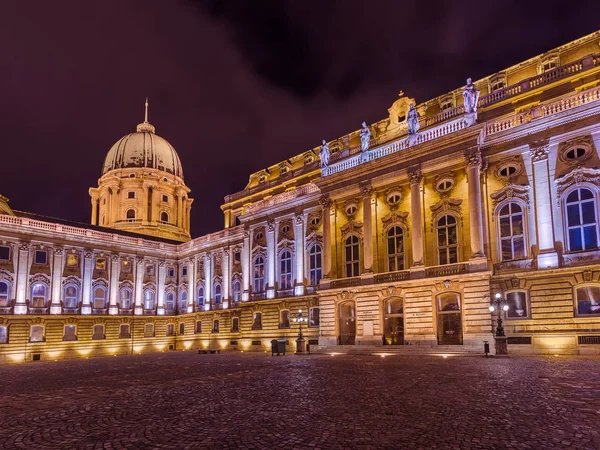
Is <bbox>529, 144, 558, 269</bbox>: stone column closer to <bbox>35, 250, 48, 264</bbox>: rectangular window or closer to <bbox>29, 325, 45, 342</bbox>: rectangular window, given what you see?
<bbox>29, 325, 45, 342</bbox>: rectangular window

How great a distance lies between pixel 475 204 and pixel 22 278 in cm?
4626

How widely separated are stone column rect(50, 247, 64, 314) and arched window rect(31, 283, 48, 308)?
873 mm

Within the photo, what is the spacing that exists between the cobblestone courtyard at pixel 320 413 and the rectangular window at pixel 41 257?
130 ft

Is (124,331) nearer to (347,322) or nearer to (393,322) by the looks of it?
(347,322)

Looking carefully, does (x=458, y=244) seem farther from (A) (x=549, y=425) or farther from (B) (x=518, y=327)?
(A) (x=549, y=425)

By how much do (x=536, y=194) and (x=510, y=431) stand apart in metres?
26.5

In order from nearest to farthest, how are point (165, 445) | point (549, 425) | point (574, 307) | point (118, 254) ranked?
point (165, 445)
point (549, 425)
point (574, 307)
point (118, 254)

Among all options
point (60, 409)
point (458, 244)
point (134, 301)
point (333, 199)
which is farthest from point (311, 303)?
point (60, 409)

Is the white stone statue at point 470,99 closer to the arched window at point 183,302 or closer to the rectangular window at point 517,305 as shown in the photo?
the rectangular window at point 517,305

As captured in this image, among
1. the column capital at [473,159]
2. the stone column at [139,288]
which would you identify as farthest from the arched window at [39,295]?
the column capital at [473,159]

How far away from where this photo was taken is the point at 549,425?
9055 millimetres

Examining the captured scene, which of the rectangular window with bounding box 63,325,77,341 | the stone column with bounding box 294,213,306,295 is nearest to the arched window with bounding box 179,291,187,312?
the rectangular window with bounding box 63,325,77,341

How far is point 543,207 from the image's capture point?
31250 millimetres

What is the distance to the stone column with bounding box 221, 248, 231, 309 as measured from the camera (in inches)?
2259
